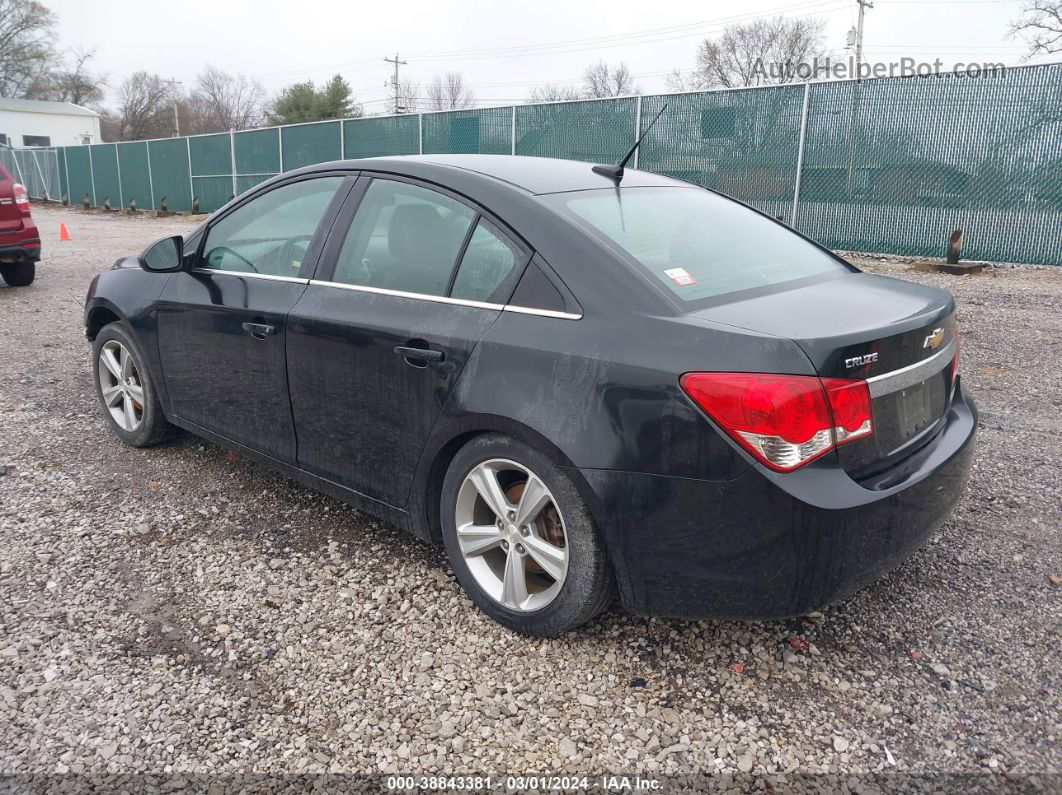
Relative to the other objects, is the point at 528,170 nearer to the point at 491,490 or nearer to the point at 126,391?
the point at 491,490

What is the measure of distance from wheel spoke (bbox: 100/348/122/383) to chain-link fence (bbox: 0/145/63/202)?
121 ft

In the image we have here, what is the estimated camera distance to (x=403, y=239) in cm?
308

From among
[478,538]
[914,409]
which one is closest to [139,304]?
[478,538]

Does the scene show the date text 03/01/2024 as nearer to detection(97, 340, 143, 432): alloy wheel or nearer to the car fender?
the car fender

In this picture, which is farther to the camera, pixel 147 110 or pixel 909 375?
pixel 147 110

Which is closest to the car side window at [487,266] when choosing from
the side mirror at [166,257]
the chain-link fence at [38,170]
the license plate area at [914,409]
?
the license plate area at [914,409]

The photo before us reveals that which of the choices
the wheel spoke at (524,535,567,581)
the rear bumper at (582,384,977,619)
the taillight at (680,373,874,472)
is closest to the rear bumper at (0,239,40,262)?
the wheel spoke at (524,535,567,581)

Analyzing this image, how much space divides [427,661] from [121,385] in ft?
9.13

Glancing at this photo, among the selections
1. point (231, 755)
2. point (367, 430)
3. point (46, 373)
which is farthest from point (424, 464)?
point (46, 373)

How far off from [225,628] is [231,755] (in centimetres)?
67

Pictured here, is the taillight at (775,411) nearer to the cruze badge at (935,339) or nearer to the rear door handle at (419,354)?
the cruze badge at (935,339)

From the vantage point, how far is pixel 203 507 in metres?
3.81

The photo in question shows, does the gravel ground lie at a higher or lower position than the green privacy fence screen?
lower

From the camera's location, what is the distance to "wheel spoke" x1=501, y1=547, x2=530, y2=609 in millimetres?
2693
